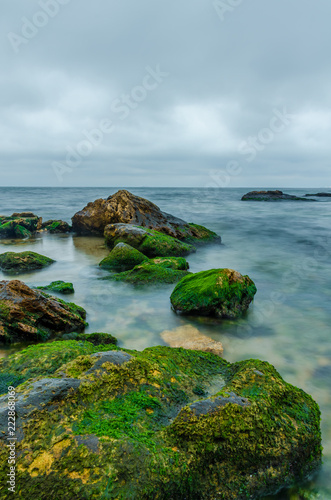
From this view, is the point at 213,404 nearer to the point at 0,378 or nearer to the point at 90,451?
the point at 90,451

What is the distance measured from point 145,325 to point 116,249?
4.53m

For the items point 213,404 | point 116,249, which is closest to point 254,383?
point 213,404

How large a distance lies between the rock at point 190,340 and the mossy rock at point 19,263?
591 cm

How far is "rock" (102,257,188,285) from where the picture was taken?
835cm

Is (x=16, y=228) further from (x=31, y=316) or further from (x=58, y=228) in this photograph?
(x=31, y=316)

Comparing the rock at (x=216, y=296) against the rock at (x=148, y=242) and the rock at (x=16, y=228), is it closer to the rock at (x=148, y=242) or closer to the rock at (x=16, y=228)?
the rock at (x=148, y=242)

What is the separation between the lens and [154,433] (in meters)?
2.37

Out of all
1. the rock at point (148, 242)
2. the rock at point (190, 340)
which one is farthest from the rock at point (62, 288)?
the rock at point (148, 242)

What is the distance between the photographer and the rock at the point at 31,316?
15.7 ft

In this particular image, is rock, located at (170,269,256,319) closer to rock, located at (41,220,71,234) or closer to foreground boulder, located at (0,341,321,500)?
foreground boulder, located at (0,341,321,500)

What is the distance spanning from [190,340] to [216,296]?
1400 millimetres

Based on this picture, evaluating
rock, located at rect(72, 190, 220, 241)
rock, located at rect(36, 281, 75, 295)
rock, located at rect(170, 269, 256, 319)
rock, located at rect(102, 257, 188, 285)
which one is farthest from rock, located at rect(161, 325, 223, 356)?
rock, located at rect(72, 190, 220, 241)

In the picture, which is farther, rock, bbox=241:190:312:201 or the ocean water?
rock, bbox=241:190:312:201

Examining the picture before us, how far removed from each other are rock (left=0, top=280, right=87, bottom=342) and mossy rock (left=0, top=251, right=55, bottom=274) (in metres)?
4.28
